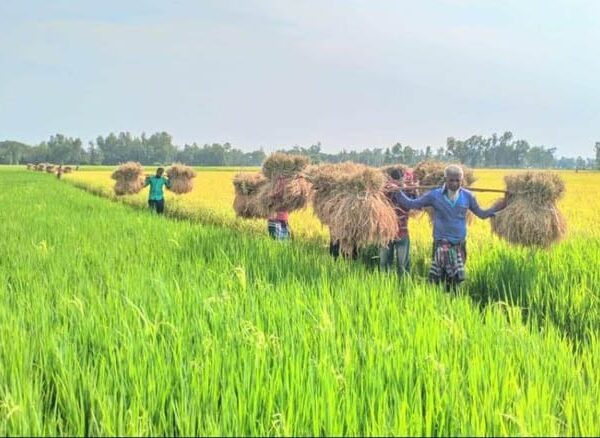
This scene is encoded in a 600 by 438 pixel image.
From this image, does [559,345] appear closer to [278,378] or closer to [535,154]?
[278,378]

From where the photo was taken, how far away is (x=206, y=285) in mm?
4504

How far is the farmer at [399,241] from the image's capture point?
661cm

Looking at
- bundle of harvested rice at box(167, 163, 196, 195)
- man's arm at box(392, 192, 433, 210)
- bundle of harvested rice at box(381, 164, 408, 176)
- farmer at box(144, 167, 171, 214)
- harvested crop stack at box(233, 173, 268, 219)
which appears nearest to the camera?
man's arm at box(392, 192, 433, 210)

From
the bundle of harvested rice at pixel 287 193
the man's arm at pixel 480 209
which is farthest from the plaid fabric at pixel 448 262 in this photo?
the bundle of harvested rice at pixel 287 193

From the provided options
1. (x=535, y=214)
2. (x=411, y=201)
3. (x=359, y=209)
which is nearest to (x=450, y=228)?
(x=411, y=201)

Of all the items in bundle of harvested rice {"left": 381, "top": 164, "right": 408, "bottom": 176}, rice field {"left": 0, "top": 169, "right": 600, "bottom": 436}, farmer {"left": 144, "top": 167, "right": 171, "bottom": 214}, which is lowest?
rice field {"left": 0, "top": 169, "right": 600, "bottom": 436}

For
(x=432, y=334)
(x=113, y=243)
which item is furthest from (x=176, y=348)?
(x=113, y=243)

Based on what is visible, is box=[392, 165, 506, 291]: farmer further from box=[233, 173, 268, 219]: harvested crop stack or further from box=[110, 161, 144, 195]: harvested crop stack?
box=[110, 161, 144, 195]: harvested crop stack

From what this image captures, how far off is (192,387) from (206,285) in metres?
2.23

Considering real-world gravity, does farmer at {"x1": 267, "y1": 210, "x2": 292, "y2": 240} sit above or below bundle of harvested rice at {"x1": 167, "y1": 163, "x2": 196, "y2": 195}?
below

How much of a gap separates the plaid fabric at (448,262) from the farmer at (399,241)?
682 mm

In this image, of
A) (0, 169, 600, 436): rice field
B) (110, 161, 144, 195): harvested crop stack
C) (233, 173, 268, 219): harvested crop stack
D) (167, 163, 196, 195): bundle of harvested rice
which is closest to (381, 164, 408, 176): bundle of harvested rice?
(0, 169, 600, 436): rice field

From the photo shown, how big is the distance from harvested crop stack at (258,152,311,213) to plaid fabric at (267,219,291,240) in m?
0.33

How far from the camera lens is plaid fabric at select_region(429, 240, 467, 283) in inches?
227
